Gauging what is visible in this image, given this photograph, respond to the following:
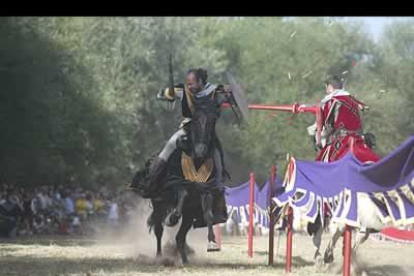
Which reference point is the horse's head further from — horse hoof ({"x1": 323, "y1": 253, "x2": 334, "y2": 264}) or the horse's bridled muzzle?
horse hoof ({"x1": 323, "y1": 253, "x2": 334, "y2": 264})

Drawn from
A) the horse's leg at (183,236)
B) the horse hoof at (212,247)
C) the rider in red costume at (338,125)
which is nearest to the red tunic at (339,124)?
the rider in red costume at (338,125)

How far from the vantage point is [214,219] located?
17.9 m

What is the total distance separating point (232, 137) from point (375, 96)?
7.63 m

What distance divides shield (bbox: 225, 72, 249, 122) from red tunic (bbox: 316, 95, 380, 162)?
1.45 meters

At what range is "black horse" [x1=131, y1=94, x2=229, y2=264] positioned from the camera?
57.9ft

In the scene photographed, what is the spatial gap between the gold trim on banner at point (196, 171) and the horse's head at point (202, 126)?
153 mm

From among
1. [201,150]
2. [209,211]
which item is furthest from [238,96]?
[209,211]

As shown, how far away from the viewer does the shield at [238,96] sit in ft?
59.1

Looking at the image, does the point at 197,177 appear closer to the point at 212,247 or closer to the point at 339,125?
the point at 212,247

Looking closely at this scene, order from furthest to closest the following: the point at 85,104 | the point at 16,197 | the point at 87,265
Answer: the point at 85,104
the point at 16,197
the point at 87,265

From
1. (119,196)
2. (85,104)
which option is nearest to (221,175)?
(85,104)

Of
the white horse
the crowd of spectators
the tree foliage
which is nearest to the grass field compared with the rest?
the white horse

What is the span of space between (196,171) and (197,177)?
95mm

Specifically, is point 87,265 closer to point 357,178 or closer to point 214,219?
point 214,219
